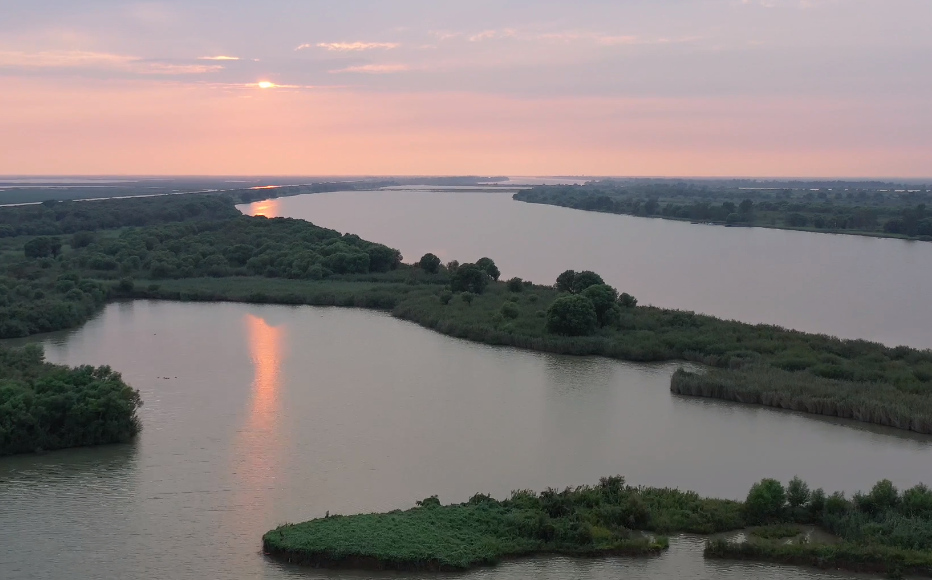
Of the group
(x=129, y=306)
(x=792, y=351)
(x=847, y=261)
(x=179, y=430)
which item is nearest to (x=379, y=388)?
(x=179, y=430)

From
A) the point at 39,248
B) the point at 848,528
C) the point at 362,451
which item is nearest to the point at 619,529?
the point at 848,528

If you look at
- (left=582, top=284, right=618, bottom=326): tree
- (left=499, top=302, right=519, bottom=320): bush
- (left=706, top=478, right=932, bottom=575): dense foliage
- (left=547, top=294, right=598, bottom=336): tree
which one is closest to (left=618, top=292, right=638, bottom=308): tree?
(left=582, top=284, right=618, bottom=326): tree

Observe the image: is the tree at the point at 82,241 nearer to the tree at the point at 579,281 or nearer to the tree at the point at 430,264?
the tree at the point at 430,264

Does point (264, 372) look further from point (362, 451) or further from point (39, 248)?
point (39, 248)

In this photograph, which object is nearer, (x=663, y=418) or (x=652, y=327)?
(x=663, y=418)

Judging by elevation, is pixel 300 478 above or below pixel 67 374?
below

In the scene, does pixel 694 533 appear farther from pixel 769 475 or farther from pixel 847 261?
pixel 847 261
